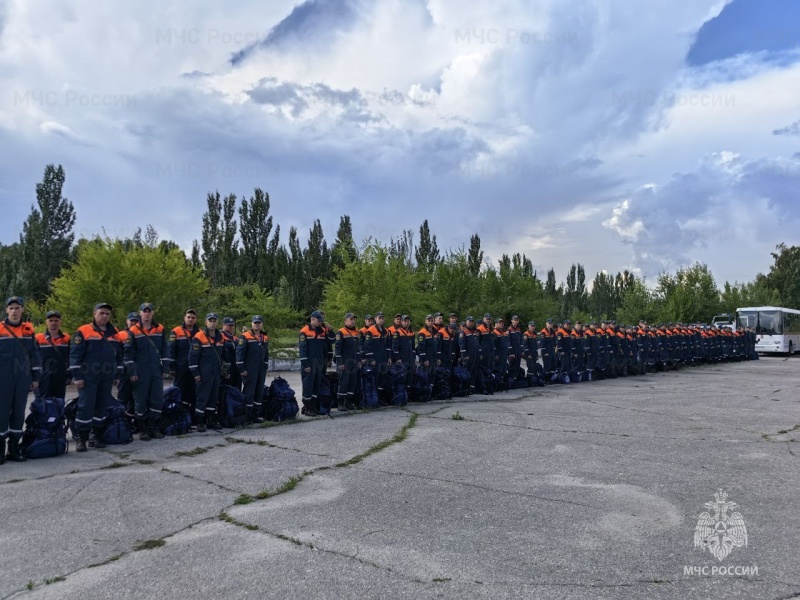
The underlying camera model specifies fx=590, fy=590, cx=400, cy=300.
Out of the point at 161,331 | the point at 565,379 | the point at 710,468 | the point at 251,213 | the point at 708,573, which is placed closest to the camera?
the point at 708,573

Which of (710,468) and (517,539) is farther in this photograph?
(710,468)

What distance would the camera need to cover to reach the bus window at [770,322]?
3800 cm

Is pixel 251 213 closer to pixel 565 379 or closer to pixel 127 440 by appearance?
pixel 565 379

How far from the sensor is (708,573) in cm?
416

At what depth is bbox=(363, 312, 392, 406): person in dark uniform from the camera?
42.6 feet

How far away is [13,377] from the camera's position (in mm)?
7656

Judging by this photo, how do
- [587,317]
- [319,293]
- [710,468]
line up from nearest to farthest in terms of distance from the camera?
[710,468], [319,293], [587,317]

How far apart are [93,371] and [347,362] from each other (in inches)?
200

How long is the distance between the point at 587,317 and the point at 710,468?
48131 mm

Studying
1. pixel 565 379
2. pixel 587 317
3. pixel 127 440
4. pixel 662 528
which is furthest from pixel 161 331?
pixel 587 317

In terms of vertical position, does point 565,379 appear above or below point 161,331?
below

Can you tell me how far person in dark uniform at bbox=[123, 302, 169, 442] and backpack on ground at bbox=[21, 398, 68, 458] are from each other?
47.1 inches

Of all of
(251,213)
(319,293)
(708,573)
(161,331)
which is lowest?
(708,573)

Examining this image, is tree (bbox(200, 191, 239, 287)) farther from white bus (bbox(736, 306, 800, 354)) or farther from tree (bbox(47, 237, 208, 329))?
white bus (bbox(736, 306, 800, 354))
